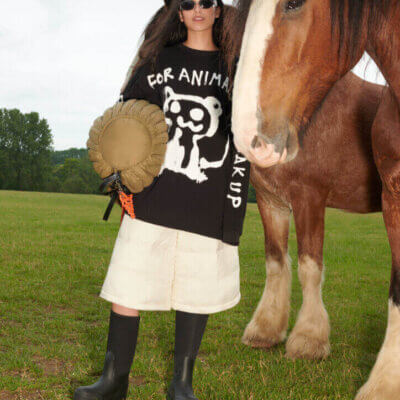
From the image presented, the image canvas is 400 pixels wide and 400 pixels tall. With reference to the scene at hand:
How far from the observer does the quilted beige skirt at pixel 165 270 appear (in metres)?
2.42

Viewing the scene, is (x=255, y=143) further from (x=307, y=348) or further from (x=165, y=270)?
(x=307, y=348)

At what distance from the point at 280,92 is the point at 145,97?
1011mm

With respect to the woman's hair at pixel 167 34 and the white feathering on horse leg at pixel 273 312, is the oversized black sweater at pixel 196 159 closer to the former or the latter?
the woman's hair at pixel 167 34

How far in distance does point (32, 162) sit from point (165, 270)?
2278 inches

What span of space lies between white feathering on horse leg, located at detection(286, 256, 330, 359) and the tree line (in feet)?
172

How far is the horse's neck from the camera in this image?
6.54ft

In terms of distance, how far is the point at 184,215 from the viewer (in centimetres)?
246

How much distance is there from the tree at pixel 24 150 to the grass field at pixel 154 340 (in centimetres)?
4907

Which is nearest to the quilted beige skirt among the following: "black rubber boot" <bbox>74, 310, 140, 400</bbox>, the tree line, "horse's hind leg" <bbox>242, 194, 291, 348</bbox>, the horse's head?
"black rubber boot" <bbox>74, 310, 140, 400</bbox>

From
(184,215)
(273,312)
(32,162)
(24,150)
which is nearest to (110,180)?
(184,215)

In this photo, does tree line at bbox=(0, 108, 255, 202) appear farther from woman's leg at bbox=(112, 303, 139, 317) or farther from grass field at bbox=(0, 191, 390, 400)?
woman's leg at bbox=(112, 303, 139, 317)

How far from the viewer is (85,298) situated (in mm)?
5035

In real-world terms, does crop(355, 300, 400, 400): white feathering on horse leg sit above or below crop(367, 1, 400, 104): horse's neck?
below

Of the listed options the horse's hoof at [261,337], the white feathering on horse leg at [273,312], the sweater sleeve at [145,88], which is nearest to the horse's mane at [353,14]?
the sweater sleeve at [145,88]
